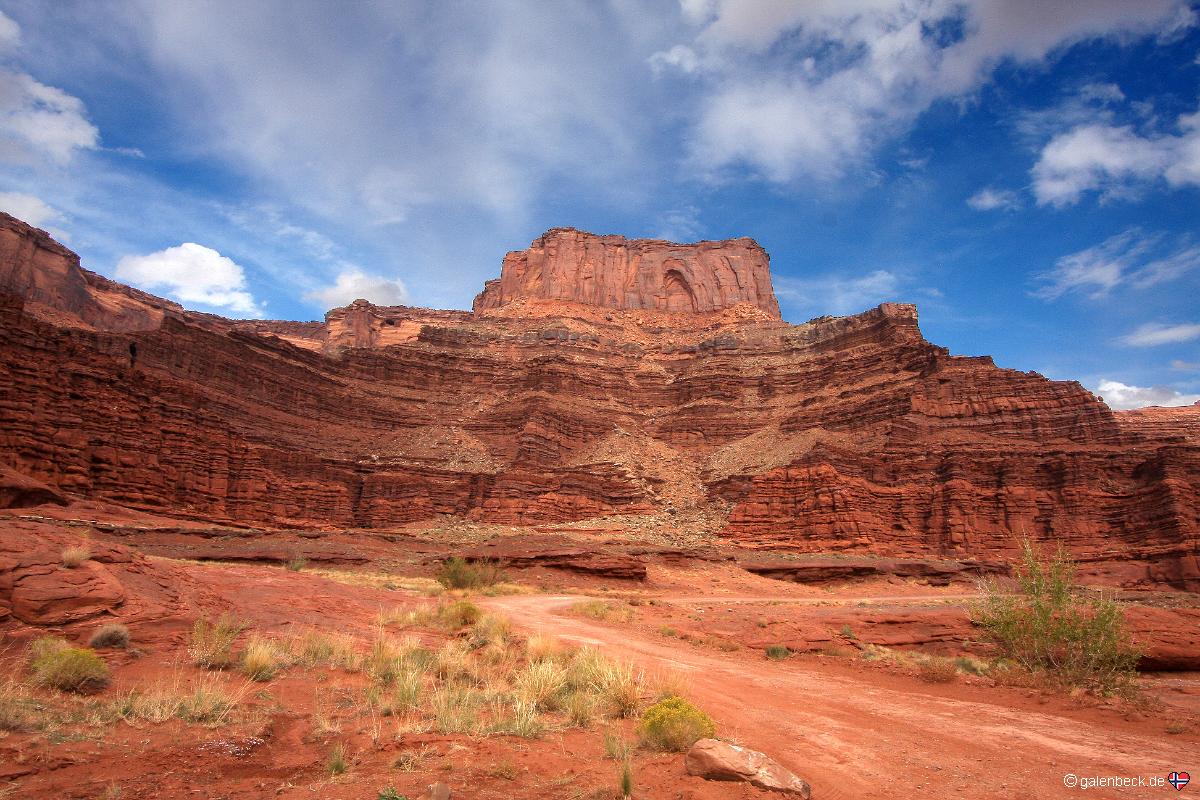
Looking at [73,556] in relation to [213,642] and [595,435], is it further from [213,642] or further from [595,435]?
[595,435]

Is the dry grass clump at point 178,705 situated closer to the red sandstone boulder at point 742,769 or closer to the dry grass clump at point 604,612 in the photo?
the red sandstone boulder at point 742,769

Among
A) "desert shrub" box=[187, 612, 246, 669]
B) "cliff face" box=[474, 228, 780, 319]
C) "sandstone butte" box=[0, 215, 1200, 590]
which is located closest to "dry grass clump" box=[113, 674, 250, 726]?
"desert shrub" box=[187, 612, 246, 669]

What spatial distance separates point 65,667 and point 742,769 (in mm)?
6035

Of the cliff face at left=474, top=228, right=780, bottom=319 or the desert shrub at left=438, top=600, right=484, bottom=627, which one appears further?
the cliff face at left=474, top=228, right=780, bottom=319

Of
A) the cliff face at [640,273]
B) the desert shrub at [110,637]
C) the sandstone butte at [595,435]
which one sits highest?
the cliff face at [640,273]

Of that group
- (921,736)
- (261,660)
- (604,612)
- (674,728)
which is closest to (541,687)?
(674,728)

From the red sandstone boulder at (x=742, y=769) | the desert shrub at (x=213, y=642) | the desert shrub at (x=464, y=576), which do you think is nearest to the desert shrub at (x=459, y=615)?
the desert shrub at (x=213, y=642)

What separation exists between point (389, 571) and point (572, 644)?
1961 centimetres

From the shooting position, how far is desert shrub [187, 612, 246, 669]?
7.12 meters

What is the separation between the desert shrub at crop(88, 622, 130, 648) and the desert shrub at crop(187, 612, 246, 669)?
27.0 inches

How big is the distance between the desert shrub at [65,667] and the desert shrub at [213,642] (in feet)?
3.53

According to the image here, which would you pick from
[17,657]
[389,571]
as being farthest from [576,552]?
[17,657]

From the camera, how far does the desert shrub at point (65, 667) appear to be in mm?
5586

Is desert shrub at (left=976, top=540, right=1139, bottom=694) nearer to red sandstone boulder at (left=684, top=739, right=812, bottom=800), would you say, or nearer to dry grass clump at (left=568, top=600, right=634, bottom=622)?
red sandstone boulder at (left=684, top=739, right=812, bottom=800)
